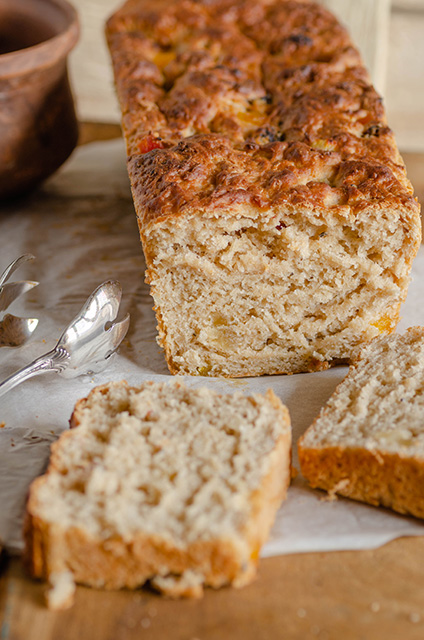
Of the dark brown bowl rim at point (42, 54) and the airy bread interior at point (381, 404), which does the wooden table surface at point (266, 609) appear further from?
the dark brown bowl rim at point (42, 54)

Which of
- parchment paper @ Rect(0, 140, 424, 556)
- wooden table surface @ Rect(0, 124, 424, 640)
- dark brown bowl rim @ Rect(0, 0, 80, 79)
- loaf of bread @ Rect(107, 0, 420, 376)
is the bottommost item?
parchment paper @ Rect(0, 140, 424, 556)

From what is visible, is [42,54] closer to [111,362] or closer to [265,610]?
[111,362]

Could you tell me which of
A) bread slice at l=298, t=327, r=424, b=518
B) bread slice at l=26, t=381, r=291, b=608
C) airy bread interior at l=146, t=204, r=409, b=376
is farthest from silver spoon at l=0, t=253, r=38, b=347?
bread slice at l=298, t=327, r=424, b=518

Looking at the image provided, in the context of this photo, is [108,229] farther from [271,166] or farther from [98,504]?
[98,504]

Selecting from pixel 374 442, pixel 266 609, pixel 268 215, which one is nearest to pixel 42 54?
pixel 268 215

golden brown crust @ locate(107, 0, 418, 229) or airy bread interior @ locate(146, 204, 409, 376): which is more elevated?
golden brown crust @ locate(107, 0, 418, 229)

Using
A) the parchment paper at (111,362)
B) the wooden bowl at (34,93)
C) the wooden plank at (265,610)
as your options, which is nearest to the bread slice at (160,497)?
the wooden plank at (265,610)

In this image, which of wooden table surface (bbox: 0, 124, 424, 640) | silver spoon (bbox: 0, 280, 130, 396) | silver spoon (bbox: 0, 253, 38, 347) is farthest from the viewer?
silver spoon (bbox: 0, 253, 38, 347)

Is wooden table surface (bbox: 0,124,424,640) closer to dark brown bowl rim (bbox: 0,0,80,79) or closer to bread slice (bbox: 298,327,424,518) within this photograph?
bread slice (bbox: 298,327,424,518)
